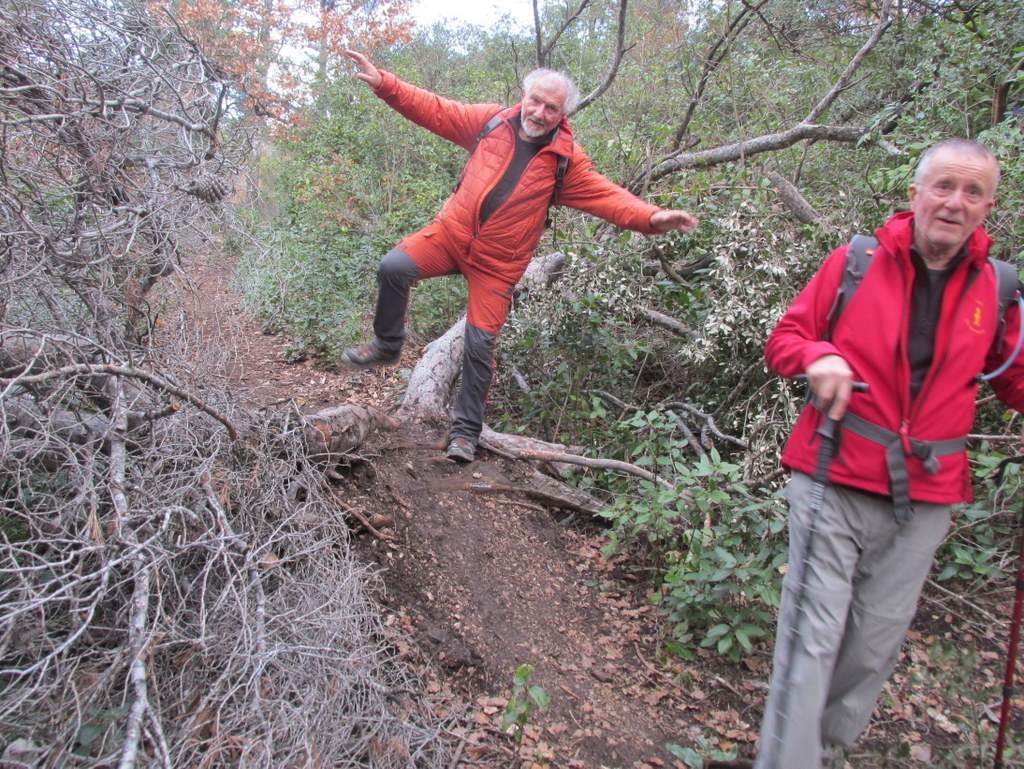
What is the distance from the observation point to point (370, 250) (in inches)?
315

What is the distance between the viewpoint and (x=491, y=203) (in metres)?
3.74

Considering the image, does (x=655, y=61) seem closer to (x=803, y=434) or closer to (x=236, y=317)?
(x=236, y=317)

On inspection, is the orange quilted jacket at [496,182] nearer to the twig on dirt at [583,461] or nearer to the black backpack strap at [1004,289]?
the twig on dirt at [583,461]

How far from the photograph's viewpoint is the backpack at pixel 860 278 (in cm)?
212

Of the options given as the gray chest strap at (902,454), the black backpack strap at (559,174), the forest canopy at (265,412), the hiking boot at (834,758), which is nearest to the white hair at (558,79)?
the black backpack strap at (559,174)

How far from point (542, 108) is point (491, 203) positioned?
0.54m

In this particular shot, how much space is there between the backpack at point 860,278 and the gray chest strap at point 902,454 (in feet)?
1.14

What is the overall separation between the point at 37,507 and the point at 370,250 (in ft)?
19.5

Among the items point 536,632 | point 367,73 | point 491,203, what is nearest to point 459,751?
point 536,632

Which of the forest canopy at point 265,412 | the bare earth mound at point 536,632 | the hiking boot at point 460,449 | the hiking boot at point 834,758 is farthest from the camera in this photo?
the hiking boot at point 460,449

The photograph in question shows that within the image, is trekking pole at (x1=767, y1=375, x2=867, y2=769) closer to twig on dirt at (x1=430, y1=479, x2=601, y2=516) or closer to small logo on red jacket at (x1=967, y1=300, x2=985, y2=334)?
small logo on red jacket at (x1=967, y1=300, x2=985, y2=334)

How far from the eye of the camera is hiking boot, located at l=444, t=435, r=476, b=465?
425 centimetres

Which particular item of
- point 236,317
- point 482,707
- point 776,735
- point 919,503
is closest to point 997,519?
point 919,503

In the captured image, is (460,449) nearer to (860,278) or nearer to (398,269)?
(398,269)
